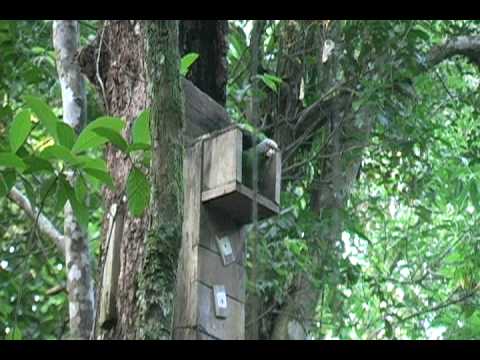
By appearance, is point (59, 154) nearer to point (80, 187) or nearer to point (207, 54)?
point (80, 187)

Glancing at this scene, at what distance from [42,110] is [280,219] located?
203 centimetres

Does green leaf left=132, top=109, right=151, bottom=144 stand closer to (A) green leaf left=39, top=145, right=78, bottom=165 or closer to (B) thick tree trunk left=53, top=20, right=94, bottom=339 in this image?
(A) green leaf left=39, top=145, right=78, bottom=165

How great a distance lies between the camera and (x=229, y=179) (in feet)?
8.35

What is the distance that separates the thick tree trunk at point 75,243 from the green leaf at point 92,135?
947 mm

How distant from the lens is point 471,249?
4117mm

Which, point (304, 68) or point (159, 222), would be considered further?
point (304, 68)

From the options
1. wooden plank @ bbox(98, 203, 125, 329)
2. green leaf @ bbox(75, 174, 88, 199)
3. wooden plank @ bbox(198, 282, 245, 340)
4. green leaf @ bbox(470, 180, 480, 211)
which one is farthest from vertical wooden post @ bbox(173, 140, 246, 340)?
green leaf @ bbox(470, 180, 480, 211)

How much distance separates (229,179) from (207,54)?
684 millimetres

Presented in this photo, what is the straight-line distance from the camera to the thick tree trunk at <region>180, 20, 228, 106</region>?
3043mm

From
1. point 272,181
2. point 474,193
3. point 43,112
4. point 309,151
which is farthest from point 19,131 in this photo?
point 474,193

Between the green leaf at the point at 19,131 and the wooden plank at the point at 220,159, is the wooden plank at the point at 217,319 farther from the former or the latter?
the green leaf at the point at 19,131
